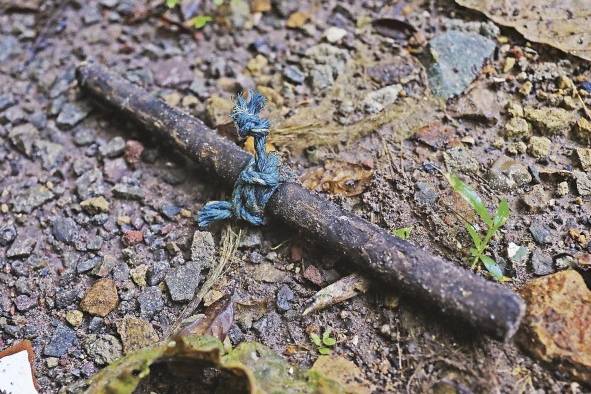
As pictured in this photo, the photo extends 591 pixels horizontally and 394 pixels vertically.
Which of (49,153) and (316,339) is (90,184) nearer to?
(49,153)

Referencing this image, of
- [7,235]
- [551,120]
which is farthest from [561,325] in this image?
[7,235]

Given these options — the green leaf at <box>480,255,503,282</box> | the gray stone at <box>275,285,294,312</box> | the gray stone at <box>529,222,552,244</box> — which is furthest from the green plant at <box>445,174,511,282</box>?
the gray stone at <box>275,285,294,312</box>

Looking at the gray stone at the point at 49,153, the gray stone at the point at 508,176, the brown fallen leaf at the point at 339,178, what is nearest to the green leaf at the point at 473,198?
the gray stone at the point at 508,176

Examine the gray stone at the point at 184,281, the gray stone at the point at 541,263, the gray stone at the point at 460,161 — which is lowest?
the gray stone at the point at 184,281

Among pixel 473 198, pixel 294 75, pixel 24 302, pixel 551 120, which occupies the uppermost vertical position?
pixel 551 120

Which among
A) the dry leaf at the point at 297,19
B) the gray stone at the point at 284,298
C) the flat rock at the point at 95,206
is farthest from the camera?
the dry leaf at the point at 297,19

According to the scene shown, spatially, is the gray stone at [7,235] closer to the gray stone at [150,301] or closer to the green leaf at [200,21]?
the gray stone at [150,301]

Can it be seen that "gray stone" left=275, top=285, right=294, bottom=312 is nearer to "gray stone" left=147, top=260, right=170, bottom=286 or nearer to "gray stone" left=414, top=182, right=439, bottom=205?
"gray stone" left=147, top=260, right=170, bottom=286
